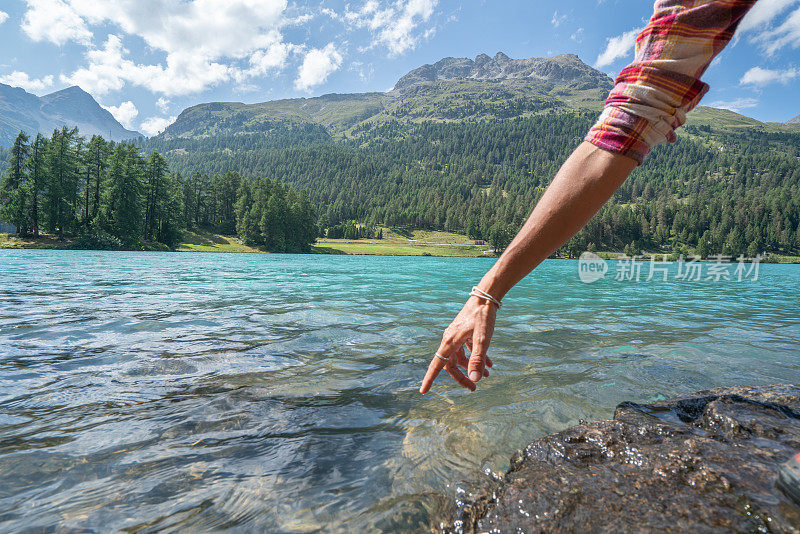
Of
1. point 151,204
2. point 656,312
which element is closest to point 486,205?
point 151,204

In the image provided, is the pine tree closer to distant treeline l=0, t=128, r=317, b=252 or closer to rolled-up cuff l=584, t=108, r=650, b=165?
distant treeline l=0, t=128, r=317, b=252

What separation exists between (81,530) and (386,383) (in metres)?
3.05

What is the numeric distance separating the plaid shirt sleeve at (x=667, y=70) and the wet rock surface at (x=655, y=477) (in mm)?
1657

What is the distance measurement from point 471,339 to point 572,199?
93 centimetres

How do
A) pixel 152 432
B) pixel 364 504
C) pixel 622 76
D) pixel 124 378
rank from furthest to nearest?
1. pixel 124 378
2. pixel 152 432
3. pixel 364 504
4. pixel 622 76

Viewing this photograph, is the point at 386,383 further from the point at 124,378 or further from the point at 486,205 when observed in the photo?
the point at 486,205

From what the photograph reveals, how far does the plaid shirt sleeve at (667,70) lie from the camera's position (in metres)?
1.58

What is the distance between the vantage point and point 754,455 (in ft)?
7.52

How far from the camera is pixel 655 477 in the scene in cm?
209

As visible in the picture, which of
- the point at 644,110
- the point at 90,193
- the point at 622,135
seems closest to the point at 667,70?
the point at 644,110

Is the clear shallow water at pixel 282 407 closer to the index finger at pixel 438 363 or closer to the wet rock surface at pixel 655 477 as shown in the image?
the wet rock surface at pixel 655 477

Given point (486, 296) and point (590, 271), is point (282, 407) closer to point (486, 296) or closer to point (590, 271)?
point (486, 296)

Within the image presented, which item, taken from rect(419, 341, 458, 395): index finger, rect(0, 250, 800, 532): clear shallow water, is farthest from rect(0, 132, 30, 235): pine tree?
rect(419, 341, 458, 395): index finger

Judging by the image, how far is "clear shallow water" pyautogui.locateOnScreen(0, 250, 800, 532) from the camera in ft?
7.54
